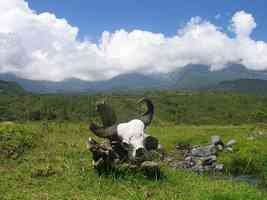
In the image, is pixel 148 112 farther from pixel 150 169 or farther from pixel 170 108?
pixel 170 108

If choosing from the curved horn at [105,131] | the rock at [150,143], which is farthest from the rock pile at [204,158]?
the curved horn at [105,131]

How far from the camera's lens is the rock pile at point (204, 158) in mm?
22172

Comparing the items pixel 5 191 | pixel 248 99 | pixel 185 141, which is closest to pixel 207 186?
pixel 5 191

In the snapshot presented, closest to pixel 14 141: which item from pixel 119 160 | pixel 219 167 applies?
pixel 119 160

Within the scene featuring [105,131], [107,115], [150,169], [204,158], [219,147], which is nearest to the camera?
[150,169]

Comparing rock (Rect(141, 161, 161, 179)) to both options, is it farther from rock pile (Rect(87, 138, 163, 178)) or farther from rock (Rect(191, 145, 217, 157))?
rock (Rect(191, 145, 217, 157))

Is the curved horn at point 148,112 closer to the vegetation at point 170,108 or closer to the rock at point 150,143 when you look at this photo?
the rock at point 150,143

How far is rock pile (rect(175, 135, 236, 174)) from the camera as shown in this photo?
22.2 m

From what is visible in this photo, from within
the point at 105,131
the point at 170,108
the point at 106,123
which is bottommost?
the point at 170,108

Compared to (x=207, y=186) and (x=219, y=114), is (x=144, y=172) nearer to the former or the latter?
(x=207, y=186)

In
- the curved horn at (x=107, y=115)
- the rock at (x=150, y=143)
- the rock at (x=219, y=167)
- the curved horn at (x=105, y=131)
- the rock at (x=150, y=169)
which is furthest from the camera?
the rock at (x=219, y=167)

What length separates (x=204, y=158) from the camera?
2472 centimetres

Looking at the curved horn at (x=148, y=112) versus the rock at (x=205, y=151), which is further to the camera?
the rock at (x=205, y=151)

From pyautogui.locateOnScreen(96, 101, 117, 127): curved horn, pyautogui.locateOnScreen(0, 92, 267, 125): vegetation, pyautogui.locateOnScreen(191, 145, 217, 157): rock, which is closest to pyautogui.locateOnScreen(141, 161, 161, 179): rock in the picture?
pyautogui.locateOnScreen(96, 101, 117, 127): curved horn
